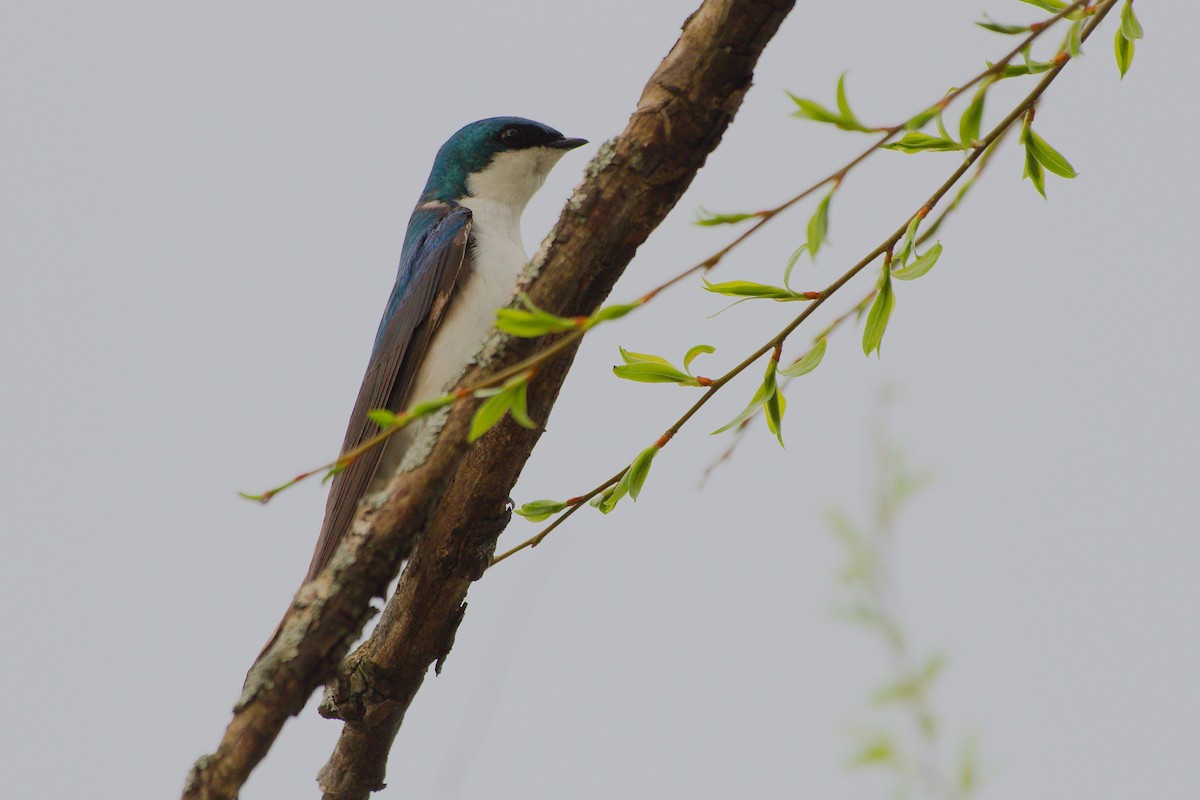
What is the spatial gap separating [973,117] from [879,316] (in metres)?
0.30

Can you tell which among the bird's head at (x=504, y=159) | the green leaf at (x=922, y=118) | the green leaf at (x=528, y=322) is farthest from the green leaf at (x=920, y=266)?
the bird's head at (x=504, y=159)

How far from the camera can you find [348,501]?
3.26 m

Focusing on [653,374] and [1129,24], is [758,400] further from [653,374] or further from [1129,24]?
[1129,24]

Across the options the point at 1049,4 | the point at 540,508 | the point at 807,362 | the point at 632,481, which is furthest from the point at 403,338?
the point at 1049,4

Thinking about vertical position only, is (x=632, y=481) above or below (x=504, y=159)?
below

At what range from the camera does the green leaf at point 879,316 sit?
1690mm

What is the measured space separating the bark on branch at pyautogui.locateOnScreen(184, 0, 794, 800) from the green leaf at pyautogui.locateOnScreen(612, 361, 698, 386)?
0.15m

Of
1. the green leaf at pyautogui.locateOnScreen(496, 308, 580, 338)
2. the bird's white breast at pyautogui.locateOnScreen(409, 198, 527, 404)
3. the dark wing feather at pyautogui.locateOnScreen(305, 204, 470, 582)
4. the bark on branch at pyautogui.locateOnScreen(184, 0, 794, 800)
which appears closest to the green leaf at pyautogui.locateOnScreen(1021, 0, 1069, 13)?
the bark on branch at pyautogui.locateOnScreen(184, 0, 794, 800)

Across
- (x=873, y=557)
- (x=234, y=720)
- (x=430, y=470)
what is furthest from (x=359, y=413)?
(x=234, y=720)

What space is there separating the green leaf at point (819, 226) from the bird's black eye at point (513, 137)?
287 cm

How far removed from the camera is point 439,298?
12.1ft

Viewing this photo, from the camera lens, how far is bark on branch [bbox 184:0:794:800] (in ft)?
4.93

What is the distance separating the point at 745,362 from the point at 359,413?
218cm

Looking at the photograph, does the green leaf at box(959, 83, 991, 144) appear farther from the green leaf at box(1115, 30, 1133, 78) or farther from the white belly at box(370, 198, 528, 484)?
the white belly at box(370, 198, 528, 484)
